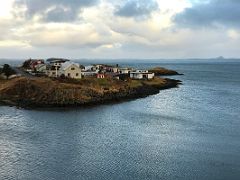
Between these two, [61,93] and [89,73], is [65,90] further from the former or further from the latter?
[89,73]

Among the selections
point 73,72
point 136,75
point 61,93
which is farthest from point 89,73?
point 61,93

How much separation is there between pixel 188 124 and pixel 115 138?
11719mm

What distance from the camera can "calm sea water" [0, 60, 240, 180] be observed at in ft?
96.3

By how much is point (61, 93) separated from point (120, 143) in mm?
26280

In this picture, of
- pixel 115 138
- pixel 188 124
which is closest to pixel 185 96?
pixel 188 124

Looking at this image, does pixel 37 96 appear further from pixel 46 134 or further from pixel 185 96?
pixel 185 96

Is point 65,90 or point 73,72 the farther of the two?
point 73,72

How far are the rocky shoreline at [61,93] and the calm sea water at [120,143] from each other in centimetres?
421

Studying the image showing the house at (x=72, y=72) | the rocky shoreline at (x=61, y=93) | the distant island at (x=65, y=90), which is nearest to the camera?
the rocky shoreline at (x=61, y=93)

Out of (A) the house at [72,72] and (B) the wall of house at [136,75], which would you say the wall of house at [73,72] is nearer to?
(A) the house at [72,72]

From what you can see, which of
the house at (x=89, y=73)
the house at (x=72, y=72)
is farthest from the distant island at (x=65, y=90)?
the house at (x=89, y=73)

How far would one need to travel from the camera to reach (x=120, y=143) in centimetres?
3731

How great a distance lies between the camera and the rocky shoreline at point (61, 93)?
197ft

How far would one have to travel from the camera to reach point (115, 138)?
39.3 meters
